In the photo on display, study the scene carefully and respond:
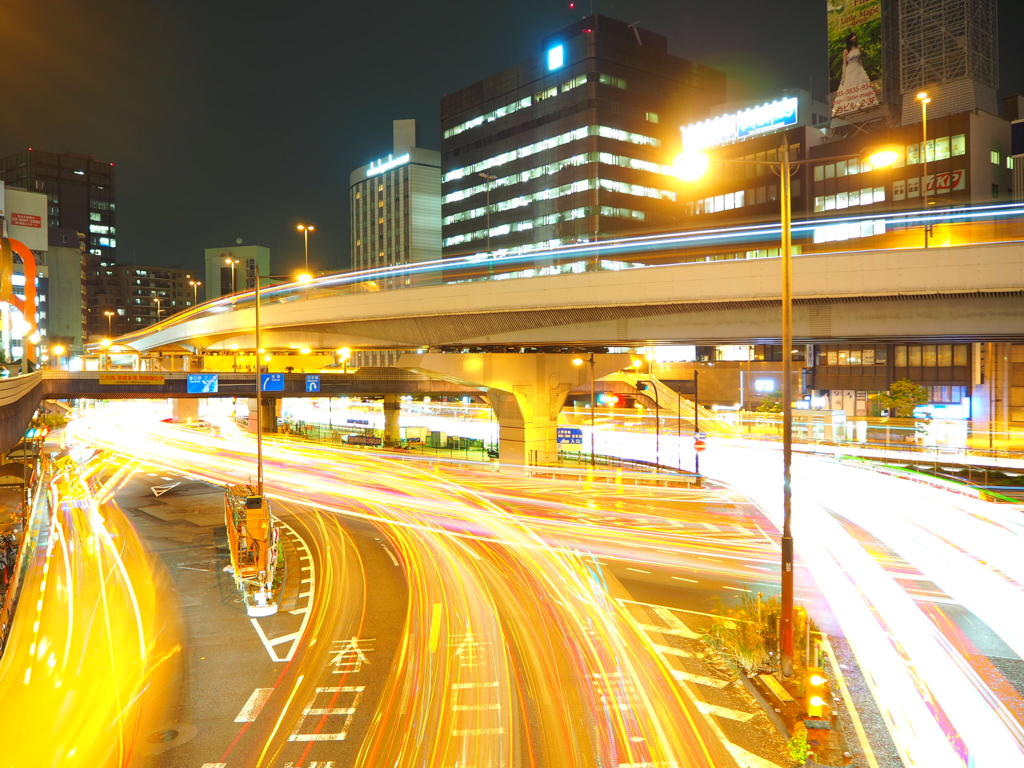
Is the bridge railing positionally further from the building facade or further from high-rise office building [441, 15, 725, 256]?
the building facade

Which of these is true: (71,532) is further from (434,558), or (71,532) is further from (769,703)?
(769,703)

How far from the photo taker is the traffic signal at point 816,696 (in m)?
11.0

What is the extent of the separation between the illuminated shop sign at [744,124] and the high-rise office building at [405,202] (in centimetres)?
9408

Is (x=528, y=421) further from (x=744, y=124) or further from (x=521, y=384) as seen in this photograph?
(x=744, y=124)

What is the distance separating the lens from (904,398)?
208 ft

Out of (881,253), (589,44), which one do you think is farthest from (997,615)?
(589,44)

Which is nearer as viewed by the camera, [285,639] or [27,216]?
[285,639]

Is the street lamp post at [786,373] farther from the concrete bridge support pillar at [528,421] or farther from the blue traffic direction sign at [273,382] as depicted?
the blue traffic direction sign at [273,382]

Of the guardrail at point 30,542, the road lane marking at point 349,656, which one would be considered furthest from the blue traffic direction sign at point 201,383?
the road lane marking at point 349,656

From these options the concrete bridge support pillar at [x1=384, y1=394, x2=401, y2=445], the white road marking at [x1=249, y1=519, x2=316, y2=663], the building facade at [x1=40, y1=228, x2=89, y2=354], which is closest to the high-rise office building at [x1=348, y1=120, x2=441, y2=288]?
the building facade at [x1=40, y1=228, x2=89, y2=354]

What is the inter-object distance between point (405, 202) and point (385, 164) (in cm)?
1440

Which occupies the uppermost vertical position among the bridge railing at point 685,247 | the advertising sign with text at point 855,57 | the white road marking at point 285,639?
the advertising sign with text at point 855,57

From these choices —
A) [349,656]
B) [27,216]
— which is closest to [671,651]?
[349,656]

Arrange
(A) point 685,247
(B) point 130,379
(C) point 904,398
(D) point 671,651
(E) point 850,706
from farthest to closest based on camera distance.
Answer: (C) point 904,398 < (B) point 130,379 < (A) point 685,247 < (D) point 671,651 < (E) point 850,706
